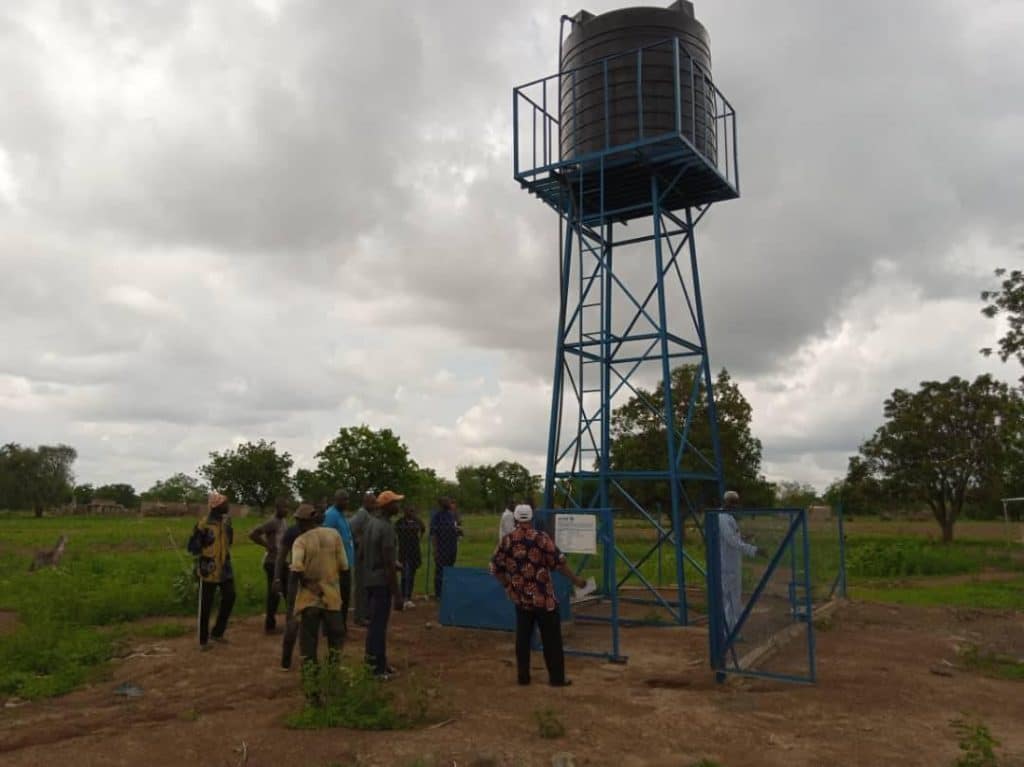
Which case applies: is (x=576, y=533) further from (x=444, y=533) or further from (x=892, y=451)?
(x=892, y=451)

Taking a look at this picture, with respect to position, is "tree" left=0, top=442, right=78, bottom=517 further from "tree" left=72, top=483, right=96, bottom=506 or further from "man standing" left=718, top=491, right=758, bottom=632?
"man standing" left=718, top=491, right=758, bottom=632

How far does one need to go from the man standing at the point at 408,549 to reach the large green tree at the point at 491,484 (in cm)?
9465

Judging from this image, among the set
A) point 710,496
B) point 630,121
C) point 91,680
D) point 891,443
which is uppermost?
point 630,121

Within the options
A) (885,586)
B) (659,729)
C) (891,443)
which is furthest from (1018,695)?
(891,443)

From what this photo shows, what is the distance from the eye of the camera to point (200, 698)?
Answer: 7.71 m

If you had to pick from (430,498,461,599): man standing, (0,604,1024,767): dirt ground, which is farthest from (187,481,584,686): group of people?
(430,498,461,599): man standing

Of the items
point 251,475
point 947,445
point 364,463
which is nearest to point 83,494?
point 251,475

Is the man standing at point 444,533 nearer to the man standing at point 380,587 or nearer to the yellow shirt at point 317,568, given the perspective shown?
the man standing at point 380,587

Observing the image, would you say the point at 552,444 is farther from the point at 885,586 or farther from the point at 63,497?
the point at 63,497

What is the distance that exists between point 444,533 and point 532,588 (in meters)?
5.78

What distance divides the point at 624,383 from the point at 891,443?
2572cm

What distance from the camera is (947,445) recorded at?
110 feet

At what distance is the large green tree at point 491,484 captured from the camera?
4469 inches

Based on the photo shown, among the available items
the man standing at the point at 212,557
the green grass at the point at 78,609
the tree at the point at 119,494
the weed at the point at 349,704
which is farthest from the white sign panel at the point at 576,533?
the tree at the point at 119,494
